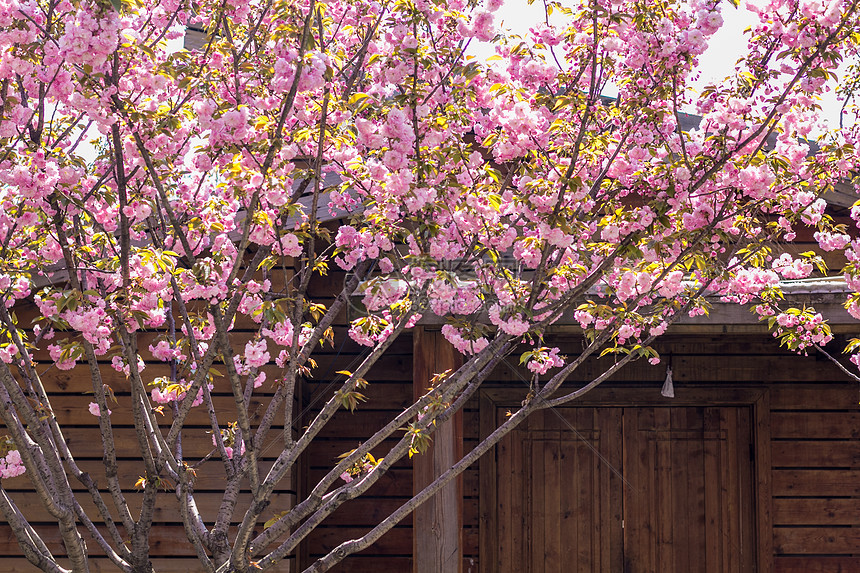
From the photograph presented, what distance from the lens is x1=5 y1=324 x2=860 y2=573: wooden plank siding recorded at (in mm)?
6168

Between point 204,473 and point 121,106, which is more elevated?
point 121,106

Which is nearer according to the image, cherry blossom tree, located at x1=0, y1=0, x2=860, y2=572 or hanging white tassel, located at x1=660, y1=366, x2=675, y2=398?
cherry blossom tree, located at x1=0, y1=0, x2=860, y2=572

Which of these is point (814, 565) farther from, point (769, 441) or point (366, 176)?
point (366, 176)

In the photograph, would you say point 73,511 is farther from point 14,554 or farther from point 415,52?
point 14,554

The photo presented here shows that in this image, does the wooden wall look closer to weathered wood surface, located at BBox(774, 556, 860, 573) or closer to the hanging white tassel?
weathered wood surface, located at BBox(774, 556, 860, 573)

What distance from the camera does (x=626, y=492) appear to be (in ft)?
21.2

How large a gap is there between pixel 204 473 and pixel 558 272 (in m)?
Answer: 3.09

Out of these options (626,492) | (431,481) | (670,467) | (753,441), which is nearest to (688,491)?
(670,467)

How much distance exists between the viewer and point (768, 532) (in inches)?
247

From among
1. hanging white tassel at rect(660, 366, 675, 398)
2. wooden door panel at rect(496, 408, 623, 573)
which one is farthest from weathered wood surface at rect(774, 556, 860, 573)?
hanging white tassel at rect(660, 366, 675, 398)

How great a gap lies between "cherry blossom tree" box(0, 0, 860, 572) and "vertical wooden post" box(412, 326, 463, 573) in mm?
977

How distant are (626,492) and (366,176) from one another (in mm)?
4149

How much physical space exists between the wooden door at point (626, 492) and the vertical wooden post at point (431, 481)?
1531 mm

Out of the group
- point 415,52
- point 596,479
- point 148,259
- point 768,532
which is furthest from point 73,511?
point 768,532
